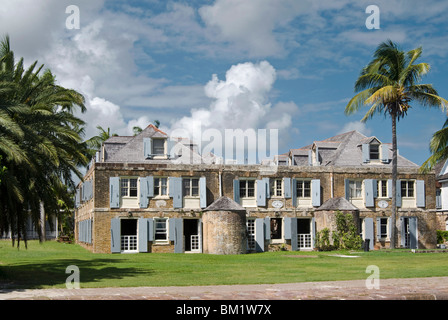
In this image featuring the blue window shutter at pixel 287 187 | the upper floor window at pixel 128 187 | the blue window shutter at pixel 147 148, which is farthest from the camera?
the blue window shutter at pixel 287 187

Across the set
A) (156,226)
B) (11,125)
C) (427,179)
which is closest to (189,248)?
(156,226)

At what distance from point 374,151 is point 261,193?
9156mm

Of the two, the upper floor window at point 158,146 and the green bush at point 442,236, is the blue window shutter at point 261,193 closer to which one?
the upper floor window at point 158,146

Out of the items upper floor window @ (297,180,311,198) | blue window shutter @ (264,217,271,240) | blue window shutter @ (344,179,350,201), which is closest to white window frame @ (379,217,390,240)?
blue window shutter @ (344,179,350,201)

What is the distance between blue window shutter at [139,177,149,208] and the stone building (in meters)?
0.06

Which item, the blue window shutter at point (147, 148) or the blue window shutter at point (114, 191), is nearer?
the blue window shutter at point (114, 191)

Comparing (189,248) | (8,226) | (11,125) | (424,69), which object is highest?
(424,69)

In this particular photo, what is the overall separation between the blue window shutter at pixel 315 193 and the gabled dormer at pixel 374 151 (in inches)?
175

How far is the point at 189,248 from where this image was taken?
117 feet

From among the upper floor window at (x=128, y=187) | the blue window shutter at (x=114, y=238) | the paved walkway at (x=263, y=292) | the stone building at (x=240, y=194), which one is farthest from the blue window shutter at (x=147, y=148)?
the paved walkway at (x=263, y=292)

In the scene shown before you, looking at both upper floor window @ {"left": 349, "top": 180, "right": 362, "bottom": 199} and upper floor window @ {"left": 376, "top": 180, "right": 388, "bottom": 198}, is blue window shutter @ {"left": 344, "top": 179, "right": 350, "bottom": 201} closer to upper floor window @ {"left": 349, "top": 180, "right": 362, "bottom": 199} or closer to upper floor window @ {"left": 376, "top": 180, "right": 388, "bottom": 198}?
upper floor window @ {"left": 349, "top": 180, "right": 362, "bottom": 199}

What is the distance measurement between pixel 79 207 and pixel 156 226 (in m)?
12.9

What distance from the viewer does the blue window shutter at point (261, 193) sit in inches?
1391
